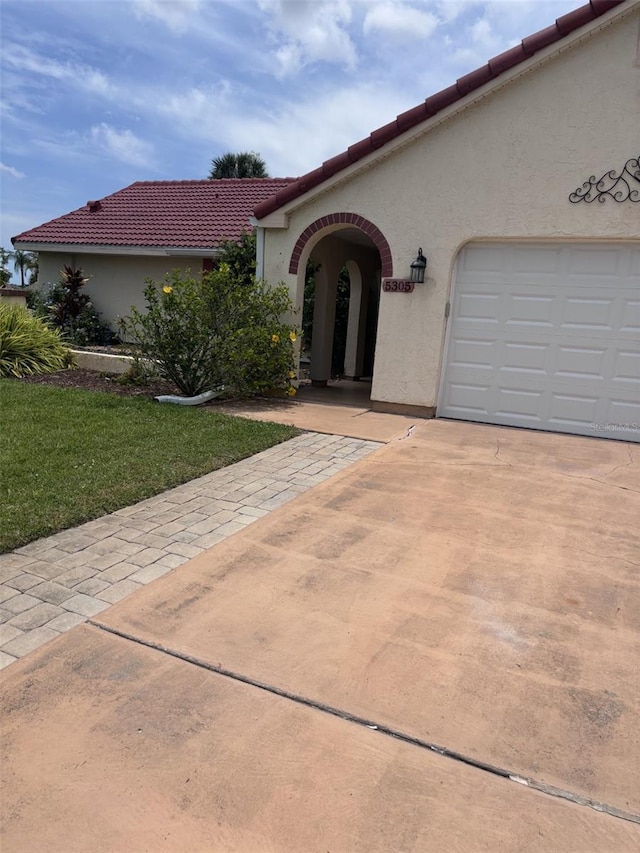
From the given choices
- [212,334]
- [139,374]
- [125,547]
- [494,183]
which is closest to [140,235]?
[139,374]

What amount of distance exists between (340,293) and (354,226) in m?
5.76

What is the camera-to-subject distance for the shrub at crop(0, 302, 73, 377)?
37.2 ft

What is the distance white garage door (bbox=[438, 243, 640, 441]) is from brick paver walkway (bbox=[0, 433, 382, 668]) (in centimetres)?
345

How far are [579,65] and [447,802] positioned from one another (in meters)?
8.51

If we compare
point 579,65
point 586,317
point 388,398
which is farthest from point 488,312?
point 579,65

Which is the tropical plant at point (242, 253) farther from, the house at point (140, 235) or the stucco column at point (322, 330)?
the stucco column at point (322, 330)

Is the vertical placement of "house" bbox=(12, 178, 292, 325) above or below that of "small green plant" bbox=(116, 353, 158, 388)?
above

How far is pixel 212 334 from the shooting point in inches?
366

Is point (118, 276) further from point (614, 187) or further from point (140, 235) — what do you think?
point (614, 187)

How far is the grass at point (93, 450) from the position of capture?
15.9 ft

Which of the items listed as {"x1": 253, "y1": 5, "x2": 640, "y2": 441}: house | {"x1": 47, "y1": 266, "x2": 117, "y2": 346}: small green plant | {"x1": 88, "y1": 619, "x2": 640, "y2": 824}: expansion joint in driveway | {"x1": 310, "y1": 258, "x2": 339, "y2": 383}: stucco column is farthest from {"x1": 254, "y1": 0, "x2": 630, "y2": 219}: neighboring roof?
{"x1": 88, "y1": 619, "x2": 640, "y2": 824}: expansion joint in driveway

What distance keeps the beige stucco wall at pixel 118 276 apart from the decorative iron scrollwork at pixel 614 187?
1008cm

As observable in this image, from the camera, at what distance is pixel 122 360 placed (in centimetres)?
1152

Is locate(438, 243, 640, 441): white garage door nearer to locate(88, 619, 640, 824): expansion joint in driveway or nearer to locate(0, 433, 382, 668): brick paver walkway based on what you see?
locate(0, 433, 382, 668): brick paver walkway
